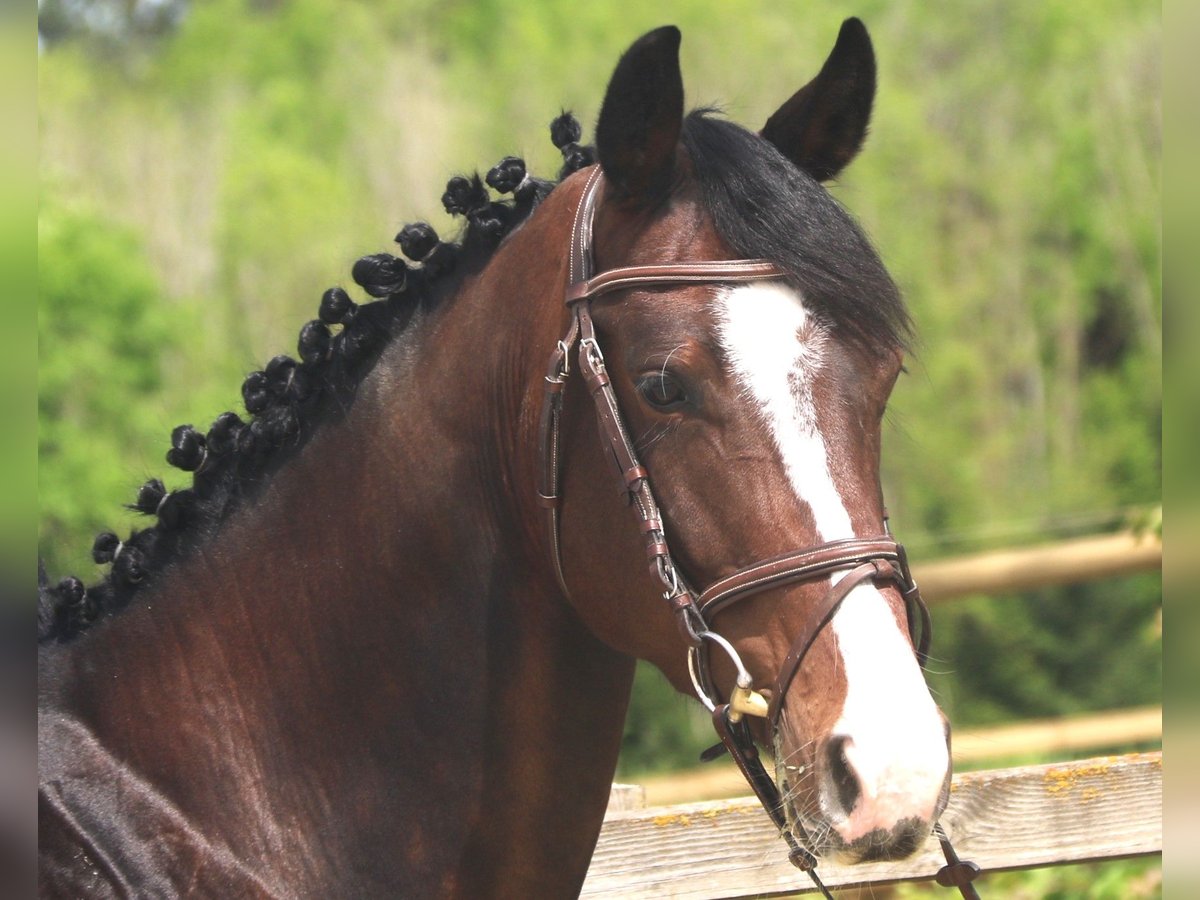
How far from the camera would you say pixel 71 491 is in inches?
585

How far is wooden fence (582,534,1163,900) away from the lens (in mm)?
3191

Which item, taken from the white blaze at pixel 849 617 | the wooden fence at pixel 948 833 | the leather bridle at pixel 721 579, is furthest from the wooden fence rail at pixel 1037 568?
the white blaze at pixel 849 617

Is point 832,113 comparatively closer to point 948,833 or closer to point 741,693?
point 741,693

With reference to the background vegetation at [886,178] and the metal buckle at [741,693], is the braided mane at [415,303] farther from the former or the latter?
the background vegetation at [886,178]

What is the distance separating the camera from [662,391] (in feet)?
7.20

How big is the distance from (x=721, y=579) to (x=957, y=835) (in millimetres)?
1632

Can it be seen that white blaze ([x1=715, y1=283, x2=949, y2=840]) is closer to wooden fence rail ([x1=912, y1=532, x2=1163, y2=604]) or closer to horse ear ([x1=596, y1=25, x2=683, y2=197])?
horse ear ([x1=596, y1=25, x2=683, y2=197])

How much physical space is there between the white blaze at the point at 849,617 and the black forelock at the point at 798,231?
6 cm

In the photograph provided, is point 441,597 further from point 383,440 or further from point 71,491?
point 71,491

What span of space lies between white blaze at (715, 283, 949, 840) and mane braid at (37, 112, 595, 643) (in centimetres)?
69

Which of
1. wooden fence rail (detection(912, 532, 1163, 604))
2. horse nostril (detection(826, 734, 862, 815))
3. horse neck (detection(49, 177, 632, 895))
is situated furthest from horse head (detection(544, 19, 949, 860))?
wooden fence rail (detection(912, 532, 1163, 604))

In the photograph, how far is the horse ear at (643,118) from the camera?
228 centimetres

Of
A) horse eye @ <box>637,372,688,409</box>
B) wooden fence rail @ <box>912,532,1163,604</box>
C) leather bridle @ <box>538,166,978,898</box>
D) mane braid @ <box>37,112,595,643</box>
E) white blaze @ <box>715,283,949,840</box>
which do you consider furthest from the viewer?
wooden fence rail @ <box>912,532,1163,604</box>

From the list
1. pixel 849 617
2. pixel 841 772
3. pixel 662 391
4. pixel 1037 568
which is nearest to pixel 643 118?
pixel 662 391
